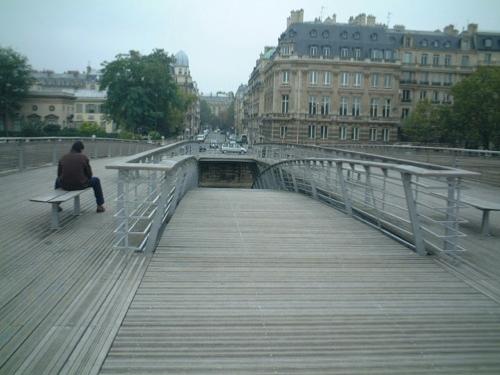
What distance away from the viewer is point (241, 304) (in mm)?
5137

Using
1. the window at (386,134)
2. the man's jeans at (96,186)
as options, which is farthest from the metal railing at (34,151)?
the window at (386,134)

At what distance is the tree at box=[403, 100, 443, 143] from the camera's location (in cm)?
5359

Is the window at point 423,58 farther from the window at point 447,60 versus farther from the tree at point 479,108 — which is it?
the tree at point 479,108

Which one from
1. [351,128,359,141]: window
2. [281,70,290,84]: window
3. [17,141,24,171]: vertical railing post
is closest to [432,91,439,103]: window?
[351,128,359,141]: window

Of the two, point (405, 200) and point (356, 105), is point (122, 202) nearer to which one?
point (405, 200)

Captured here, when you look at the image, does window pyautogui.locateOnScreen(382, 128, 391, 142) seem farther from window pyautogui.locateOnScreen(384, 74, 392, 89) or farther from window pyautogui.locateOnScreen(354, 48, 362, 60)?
window pyautogui.locateOnScreen(354, 48, 362, 60)

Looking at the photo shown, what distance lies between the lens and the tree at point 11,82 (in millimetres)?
67125

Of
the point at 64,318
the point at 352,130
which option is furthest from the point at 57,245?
the point at 352,130

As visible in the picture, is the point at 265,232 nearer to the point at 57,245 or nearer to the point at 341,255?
the point at 341,255

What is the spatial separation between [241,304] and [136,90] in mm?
57168

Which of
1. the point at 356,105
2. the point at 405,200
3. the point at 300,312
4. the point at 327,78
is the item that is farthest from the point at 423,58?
the point at 300,312

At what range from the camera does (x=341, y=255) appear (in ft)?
23.4

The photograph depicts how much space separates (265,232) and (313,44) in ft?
199

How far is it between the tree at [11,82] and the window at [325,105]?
41.7 meters
